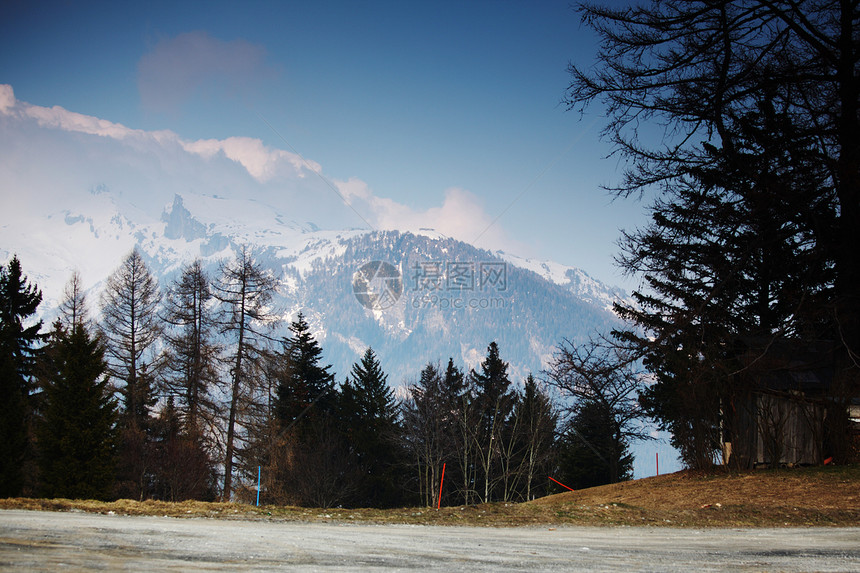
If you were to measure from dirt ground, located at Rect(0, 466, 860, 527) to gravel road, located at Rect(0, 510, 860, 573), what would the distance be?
1.09 meters

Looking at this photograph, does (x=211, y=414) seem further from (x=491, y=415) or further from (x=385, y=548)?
(x=385, y=548)

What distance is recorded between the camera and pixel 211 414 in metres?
29.6

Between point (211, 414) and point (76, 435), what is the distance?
394 inches

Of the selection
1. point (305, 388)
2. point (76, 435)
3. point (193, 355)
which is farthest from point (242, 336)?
point (305, 388)

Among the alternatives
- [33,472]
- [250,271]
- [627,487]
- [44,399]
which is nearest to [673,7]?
[627,487]

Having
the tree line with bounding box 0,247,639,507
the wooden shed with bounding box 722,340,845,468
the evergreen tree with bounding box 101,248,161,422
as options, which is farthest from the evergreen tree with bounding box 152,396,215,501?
the wooden shed with bounding box 722,340,845,468

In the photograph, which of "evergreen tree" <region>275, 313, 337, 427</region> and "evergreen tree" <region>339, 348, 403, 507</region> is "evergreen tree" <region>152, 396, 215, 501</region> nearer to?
"evergreen tree" <region>275, 313, 337, 427</region>

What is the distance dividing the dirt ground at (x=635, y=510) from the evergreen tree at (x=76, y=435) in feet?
35.6

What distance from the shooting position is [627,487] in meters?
16.4

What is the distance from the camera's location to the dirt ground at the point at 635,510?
9.16 m

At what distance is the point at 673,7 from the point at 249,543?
10310 millimetres

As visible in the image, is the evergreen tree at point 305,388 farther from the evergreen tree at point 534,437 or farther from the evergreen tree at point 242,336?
the evergreen tree at point 534,437

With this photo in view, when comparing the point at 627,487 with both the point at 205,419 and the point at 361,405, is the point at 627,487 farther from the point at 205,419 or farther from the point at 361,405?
the point at 361,405

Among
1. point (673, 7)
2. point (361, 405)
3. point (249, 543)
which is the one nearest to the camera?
→ point (249, 543)
